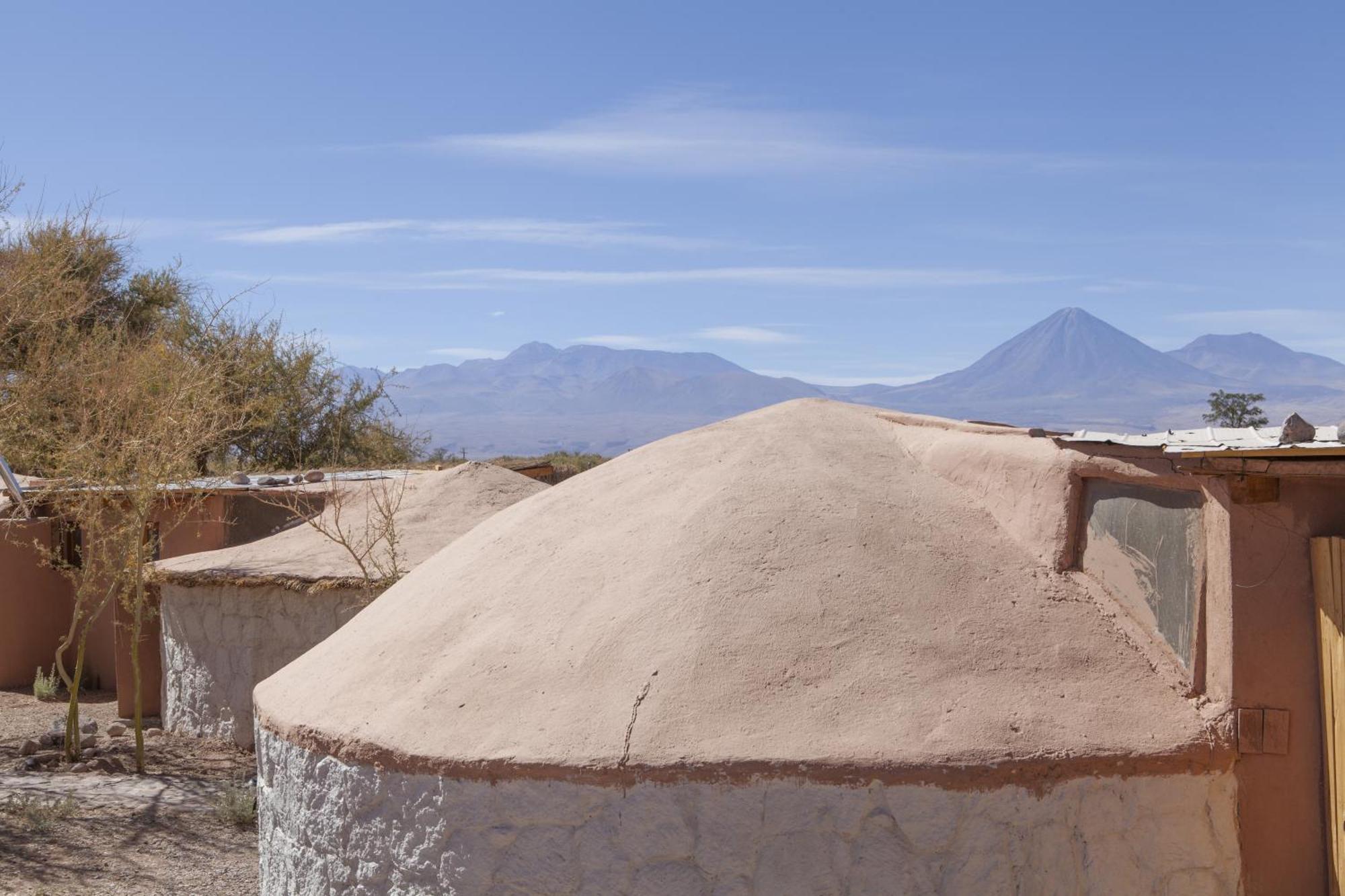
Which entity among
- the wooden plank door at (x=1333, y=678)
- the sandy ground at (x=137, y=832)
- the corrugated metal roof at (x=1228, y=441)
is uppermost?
the corrugated metal roof at (x=1228, y=441)

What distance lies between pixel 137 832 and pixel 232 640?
288 centimetres

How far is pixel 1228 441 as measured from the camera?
4438 millimetres

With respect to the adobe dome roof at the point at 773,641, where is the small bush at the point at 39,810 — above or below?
below

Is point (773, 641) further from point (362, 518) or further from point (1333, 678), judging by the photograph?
point (362, 518)

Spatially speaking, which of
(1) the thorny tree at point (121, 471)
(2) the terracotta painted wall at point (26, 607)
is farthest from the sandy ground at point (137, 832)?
(2) the terracotta painted wall at point (26, 607)

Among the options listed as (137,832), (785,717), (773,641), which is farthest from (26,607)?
(785,717)

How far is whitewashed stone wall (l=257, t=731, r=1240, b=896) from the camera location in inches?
179

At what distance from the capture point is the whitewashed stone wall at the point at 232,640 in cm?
1139

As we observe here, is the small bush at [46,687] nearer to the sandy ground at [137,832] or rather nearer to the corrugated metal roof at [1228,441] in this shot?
the sandy ground at [137,832]

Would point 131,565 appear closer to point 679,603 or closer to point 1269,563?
point 679,603

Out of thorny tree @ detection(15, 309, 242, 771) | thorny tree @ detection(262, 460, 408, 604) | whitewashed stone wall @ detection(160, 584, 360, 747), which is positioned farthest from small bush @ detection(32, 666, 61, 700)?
thorny tree @ detection(262, 460, 408, 604)

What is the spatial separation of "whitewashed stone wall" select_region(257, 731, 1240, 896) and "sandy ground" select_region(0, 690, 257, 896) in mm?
3939

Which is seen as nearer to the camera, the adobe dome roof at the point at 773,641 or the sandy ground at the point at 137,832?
the adobe dome roof at the point at 773,641

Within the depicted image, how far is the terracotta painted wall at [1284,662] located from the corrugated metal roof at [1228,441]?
0.27 m
